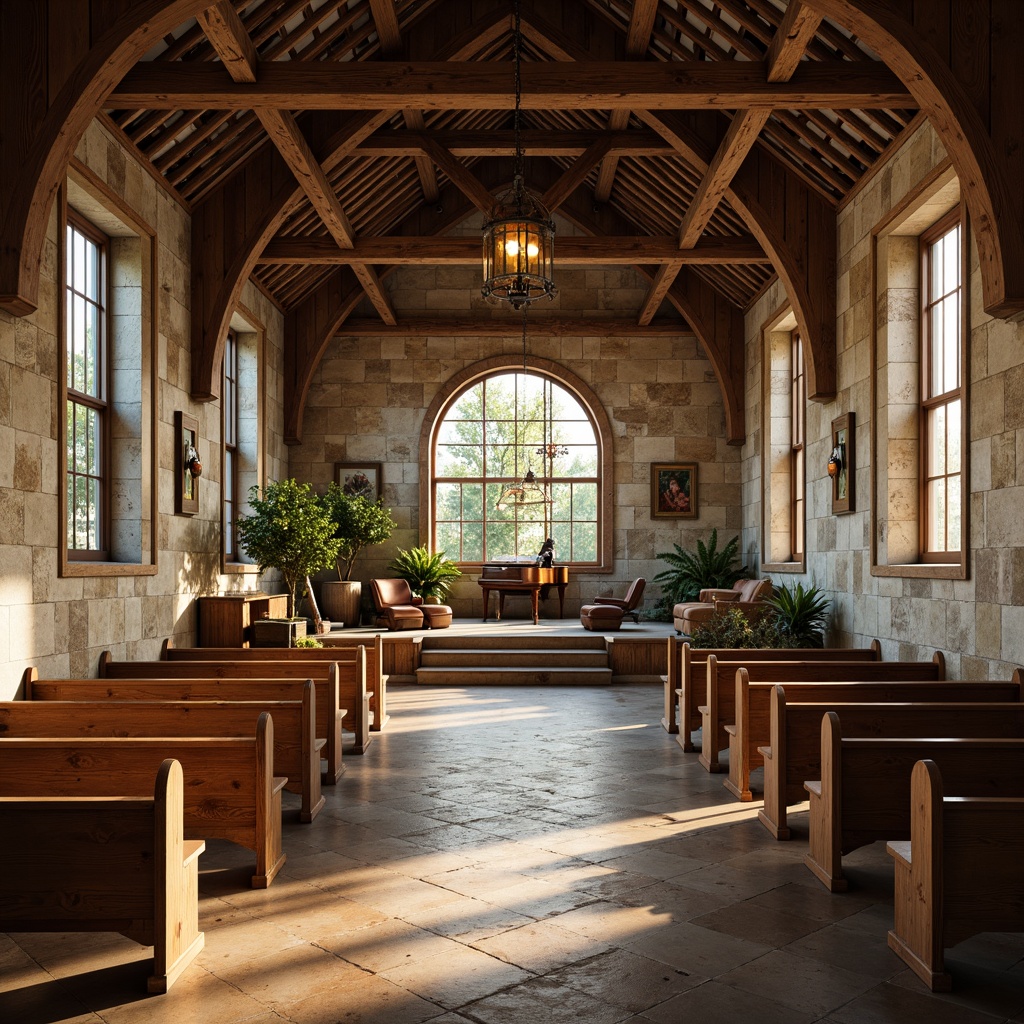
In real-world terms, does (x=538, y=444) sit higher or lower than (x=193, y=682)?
higher

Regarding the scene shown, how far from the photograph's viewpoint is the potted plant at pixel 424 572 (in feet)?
41.1

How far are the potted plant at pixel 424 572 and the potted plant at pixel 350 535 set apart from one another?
0.57 meters

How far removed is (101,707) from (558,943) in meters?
2.29

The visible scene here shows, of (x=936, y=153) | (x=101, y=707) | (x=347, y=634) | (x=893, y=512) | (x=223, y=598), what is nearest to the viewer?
(x=101, y=707)

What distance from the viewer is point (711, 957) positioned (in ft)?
9.98

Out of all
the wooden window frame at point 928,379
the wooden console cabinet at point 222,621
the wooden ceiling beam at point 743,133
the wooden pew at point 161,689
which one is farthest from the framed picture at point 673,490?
the wooden pew at point 161,689

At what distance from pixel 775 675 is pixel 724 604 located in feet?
14.0

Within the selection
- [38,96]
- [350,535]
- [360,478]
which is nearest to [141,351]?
[38,96]

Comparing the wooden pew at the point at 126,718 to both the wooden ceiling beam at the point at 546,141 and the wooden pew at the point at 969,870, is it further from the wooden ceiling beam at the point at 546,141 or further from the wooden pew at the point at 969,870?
the wooden ceiling beam at the point at 546,141

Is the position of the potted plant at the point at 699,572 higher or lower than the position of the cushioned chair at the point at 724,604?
higher

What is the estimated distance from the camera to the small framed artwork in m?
8.06

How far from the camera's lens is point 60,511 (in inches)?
228

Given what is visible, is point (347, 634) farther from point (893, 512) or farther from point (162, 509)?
point (893, 512)

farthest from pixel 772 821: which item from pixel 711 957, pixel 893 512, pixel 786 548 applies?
pixel 786 548
